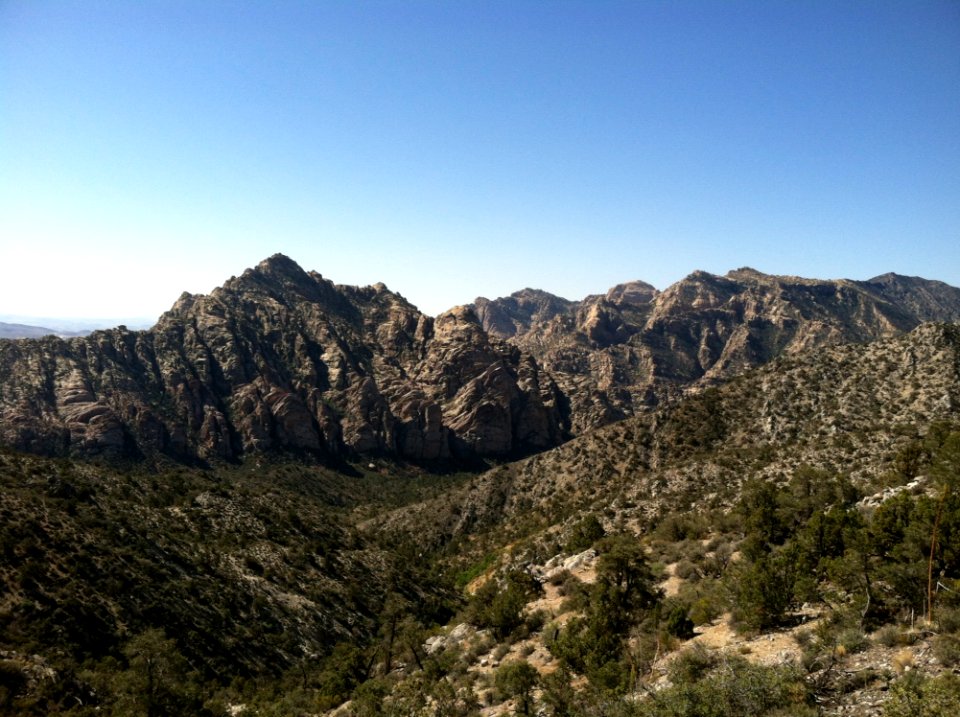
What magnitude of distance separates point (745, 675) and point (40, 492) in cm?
7198

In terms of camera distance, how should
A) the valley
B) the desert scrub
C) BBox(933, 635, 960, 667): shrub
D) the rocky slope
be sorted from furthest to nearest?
the rocky slope
the valley
BBox(933, 635, 960, 667): shrub
the desert scrub

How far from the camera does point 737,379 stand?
103 m

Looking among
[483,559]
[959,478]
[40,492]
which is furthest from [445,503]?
[959,478]

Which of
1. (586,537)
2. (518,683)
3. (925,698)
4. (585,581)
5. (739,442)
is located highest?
(925,698)

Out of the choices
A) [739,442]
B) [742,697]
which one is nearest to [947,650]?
[742,697]

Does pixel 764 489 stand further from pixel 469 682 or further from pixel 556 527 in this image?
pixel 556 527

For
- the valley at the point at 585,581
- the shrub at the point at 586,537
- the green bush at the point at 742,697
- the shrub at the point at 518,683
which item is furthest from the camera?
the shrub at the point at 586,537

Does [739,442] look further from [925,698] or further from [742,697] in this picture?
[925,698]

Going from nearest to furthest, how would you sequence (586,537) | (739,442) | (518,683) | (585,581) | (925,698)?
(925,698) → (518,683) → (585,581) → (586,537) → (739,442)

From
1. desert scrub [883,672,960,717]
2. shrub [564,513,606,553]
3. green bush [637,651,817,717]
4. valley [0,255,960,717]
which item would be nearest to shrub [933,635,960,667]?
valley [0,255,960,717]

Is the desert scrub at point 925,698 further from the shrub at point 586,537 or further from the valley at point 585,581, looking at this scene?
the shrub at point 586,537

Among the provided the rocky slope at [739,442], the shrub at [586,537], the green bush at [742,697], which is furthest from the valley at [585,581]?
the shrub at [586,537]

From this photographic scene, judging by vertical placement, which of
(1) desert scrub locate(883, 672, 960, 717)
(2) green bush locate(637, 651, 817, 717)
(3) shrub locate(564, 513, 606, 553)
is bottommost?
(3) shrub locate(564, 513, 606, 553)

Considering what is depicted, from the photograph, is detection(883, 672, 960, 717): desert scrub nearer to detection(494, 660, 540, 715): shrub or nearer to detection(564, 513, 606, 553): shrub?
detection(494, 660, 540, 715): shrub
